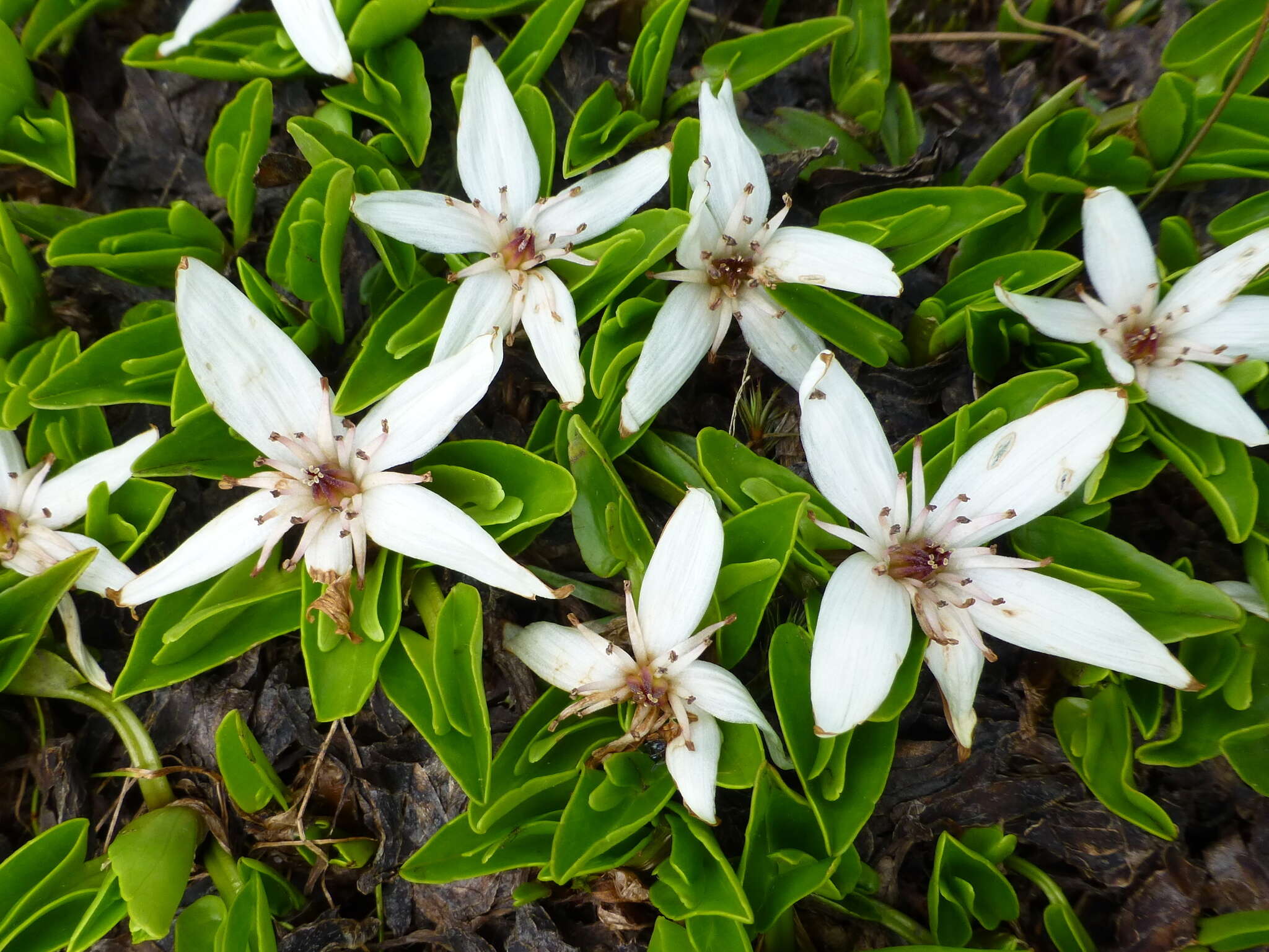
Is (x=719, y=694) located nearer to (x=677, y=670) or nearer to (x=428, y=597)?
(x=677, y=670)

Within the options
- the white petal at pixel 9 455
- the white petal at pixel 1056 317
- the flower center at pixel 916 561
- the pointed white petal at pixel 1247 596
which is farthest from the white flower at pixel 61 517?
the pointed white petal at pixel 1247 596

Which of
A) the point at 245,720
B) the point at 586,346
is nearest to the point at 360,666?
the point at 245,720

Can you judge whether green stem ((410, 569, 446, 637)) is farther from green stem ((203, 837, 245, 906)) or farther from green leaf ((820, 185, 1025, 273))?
green leaf ((820, 185, 1025, 273))

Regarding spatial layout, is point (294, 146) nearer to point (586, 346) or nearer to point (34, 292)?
point (34, 292)

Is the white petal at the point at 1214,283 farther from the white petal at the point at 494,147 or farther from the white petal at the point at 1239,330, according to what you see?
the white petal at the point at 494,147

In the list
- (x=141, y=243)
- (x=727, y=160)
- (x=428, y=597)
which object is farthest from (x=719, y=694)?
(x=141, y=243)
